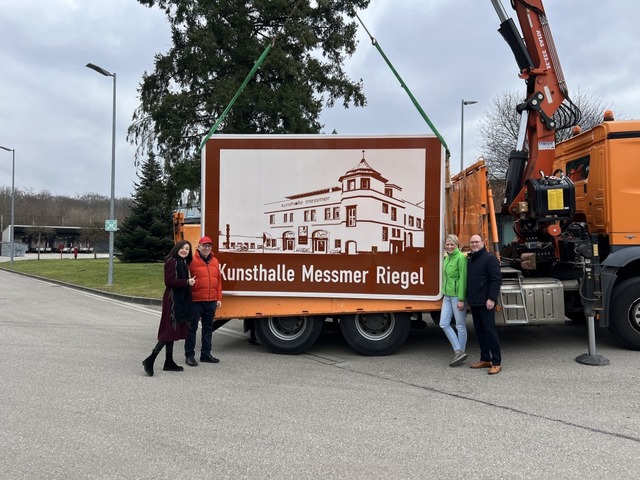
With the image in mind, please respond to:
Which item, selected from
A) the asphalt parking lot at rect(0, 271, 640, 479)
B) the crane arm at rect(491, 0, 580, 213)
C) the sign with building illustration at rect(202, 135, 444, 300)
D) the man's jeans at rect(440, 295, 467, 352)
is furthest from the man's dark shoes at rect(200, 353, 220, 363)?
the crane arm at rect(491, 0, 580, 213)

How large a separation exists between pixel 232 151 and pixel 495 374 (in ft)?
15.0

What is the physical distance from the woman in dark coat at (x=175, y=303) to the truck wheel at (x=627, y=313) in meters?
5.86

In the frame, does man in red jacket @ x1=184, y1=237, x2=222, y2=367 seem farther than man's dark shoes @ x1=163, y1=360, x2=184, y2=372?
Yes

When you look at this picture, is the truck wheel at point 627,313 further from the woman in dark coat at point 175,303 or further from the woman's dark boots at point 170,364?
the woman's dark boots at point 170,364

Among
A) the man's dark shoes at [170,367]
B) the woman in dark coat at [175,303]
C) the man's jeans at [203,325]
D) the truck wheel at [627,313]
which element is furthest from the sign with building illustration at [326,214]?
the truck wheel at [627,313]

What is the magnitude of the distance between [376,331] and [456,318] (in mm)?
1166

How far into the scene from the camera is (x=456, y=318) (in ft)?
20.2

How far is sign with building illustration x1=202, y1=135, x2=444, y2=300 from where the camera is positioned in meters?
6.41

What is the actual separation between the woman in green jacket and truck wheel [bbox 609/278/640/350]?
2316 mm

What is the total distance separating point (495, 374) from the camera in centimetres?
571

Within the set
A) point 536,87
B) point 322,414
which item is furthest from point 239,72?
point 322,414

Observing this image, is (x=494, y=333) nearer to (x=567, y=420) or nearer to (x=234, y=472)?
(x=567, y=420)

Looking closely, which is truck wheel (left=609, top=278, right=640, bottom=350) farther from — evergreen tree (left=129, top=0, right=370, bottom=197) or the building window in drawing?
evergreen tree (left=129, top=0, right=370, bottom=197)

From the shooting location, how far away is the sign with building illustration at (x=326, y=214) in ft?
21.0
